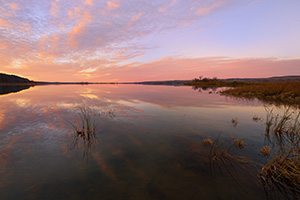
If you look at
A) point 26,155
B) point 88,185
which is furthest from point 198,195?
point 26,155

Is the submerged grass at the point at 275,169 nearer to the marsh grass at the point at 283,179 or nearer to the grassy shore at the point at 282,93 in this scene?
the marsh grass at the point at 283,179

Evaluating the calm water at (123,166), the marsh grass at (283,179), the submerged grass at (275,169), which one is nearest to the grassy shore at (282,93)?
the calm water at (123,166)

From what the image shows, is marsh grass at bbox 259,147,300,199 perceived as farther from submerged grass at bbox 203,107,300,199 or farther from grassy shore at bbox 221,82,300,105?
grassy shore at bbox 221,82,300,105

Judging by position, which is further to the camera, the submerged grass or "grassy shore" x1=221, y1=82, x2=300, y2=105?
"grassy shore" x1=221, y1=82, x2=300, y2=105

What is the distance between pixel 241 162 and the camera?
14.6 feet

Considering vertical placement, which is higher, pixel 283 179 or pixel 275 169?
pixel 275 169

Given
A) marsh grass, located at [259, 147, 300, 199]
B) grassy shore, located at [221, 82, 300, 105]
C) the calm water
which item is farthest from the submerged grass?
grassy shore, located at [221, 82, 300, 105]

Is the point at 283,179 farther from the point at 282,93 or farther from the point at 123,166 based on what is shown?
the point at 282,93

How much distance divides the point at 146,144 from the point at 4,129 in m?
8.41

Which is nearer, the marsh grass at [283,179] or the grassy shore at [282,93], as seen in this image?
the marsh grass at [283,179]

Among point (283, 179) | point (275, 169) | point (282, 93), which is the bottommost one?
point (283, 179)

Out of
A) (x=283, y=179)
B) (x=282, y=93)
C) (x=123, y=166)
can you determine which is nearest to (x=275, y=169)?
(x=283, y=179)

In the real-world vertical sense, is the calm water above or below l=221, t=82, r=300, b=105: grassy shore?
below

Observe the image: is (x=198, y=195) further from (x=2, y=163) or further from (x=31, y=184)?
(x=2, y=163)
